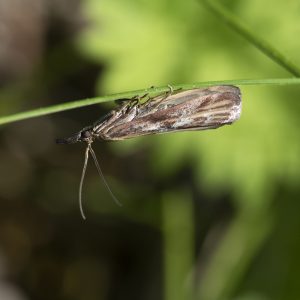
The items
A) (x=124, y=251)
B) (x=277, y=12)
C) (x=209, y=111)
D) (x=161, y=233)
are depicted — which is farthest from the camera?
(x=124, y=251)

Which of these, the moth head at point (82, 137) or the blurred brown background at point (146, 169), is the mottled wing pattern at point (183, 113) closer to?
the moth head at point (82, 137)

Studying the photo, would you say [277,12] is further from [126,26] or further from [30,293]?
[30,293]

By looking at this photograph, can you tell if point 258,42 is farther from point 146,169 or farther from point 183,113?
point 146,169

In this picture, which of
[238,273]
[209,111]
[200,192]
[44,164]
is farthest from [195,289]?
[209,111]

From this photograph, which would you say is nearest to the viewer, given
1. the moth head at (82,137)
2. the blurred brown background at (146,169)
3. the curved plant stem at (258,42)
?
the curved plant stem at (258,42)

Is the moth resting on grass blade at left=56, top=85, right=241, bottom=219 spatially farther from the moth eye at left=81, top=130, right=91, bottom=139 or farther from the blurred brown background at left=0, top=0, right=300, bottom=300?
Answer: the blurred brown background at left=0, top=0, right=300, bottom=300

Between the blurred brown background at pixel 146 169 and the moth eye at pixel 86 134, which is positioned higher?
the blurred brown background at pixel 146 169

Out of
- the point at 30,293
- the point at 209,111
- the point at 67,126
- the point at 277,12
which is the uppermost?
the point at 67,126

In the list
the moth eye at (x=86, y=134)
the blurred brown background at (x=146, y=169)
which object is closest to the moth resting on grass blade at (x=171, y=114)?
the moth eye at (x=86, y=134)
